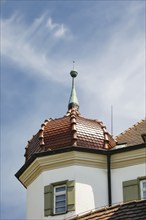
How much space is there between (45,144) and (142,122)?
429 cm

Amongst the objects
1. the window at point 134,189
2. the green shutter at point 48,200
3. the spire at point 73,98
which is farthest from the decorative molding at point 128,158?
the spire at point 73,98

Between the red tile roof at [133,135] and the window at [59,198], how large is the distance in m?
2.88

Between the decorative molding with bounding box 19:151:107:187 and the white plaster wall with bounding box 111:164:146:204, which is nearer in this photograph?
the white plaster wall with bounding box 111:164:146:204

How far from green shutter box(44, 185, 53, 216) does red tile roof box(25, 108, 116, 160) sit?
147 centimetres

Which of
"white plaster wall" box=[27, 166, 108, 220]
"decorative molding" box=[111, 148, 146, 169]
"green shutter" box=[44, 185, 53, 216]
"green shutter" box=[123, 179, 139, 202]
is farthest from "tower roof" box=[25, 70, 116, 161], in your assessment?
"green shutter" box=[123, 179, 139, 202]

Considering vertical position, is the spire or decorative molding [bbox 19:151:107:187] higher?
the spire

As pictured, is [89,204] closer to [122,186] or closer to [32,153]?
[122,186]

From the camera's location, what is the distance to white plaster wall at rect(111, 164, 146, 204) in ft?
64.7

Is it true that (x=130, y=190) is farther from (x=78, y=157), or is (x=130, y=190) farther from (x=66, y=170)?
(x=66, y=170)

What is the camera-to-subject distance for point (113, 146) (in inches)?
829

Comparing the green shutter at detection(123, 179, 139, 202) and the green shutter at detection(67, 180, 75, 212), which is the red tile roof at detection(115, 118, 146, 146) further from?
the green shutter at detection(67, 180, 75, 212)

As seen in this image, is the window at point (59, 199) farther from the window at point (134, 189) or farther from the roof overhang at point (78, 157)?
the window at point (134, 189)

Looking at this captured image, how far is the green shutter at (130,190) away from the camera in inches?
763

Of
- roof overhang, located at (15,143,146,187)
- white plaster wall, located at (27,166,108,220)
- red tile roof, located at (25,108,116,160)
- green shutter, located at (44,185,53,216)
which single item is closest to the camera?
green shutter, located at (44,185,53,216)
